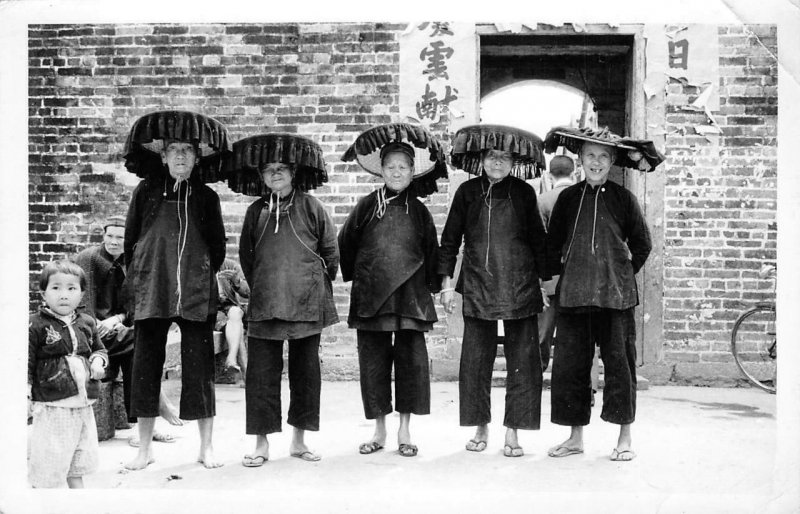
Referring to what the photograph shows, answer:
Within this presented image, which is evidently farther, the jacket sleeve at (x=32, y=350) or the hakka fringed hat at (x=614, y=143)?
the hakka fringed hat at (x=614, y=143)

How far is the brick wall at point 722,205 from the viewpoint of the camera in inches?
250

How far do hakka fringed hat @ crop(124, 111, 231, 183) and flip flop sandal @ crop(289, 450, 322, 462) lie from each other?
1647 millimetres

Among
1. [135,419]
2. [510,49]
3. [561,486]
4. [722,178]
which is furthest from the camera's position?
[510,49]

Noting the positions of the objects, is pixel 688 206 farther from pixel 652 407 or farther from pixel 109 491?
pixel 109 491

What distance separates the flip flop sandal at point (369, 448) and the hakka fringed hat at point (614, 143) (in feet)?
6.61

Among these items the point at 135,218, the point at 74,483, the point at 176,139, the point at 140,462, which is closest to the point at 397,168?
the point at 176,139

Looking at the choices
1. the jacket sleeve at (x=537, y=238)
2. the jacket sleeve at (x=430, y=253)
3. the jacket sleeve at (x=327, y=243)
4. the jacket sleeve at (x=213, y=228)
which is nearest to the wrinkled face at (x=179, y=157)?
the jacket sleeve at (x=213, y=228)

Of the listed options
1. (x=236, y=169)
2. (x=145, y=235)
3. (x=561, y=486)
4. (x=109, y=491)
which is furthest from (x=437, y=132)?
(x=109, y=491)

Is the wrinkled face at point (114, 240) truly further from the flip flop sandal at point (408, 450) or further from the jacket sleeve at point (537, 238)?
the jacket sleeve at point (537, 238)

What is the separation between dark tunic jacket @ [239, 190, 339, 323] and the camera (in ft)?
13.5

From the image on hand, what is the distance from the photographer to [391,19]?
367cm

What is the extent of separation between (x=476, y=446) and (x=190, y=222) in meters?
2.11

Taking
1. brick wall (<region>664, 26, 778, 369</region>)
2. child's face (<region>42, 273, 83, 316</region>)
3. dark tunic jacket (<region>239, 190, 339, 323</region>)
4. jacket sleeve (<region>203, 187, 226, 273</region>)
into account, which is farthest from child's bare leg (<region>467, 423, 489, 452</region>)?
brick wall (<region>664, 26, 778, 369</region>)

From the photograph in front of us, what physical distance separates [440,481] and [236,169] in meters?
2.03
